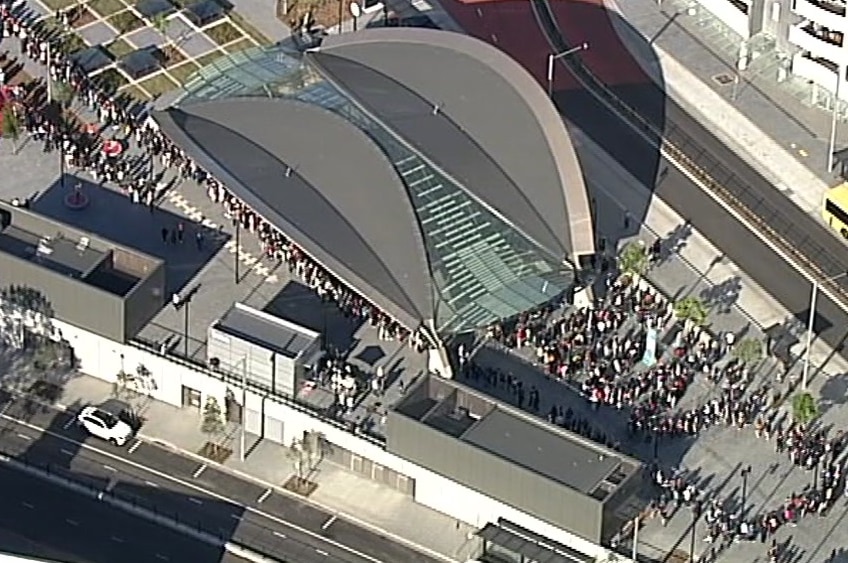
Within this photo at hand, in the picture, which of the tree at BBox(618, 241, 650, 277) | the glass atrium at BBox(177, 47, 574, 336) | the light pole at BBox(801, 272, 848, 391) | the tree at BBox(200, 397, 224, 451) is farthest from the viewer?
the tree at BBox(618, 241, 650, 277)

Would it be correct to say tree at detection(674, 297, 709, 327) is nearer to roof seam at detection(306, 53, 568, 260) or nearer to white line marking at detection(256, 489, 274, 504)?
roof seam at detection(306, 53, 568, 260)

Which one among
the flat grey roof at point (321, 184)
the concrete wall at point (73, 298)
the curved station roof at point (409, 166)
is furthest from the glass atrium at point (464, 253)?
the concrete wall at point (73, 298)

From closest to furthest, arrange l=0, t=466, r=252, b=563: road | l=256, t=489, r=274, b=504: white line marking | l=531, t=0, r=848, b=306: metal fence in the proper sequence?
l=0, t=466, r=252, b=563: road → l=256, t=489, r=274, b=504: white line marking → l=531, t=0, r=848, b=306: metal fence

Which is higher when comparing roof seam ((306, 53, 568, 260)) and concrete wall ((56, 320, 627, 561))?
roof seam ((306, 53, 568, 260))

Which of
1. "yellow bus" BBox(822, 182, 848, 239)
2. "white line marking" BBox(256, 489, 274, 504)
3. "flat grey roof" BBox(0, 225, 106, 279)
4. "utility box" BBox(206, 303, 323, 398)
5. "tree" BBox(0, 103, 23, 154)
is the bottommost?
"white line marking" BBox(256, 489, 274, 504)

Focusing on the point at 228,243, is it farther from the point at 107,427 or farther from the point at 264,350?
the point at 107,427

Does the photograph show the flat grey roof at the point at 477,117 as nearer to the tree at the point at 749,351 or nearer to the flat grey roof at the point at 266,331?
the tree at the point at 749,351

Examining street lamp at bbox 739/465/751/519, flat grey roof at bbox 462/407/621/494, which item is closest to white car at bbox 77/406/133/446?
flat grey roof at bbox 462/407/621/494
